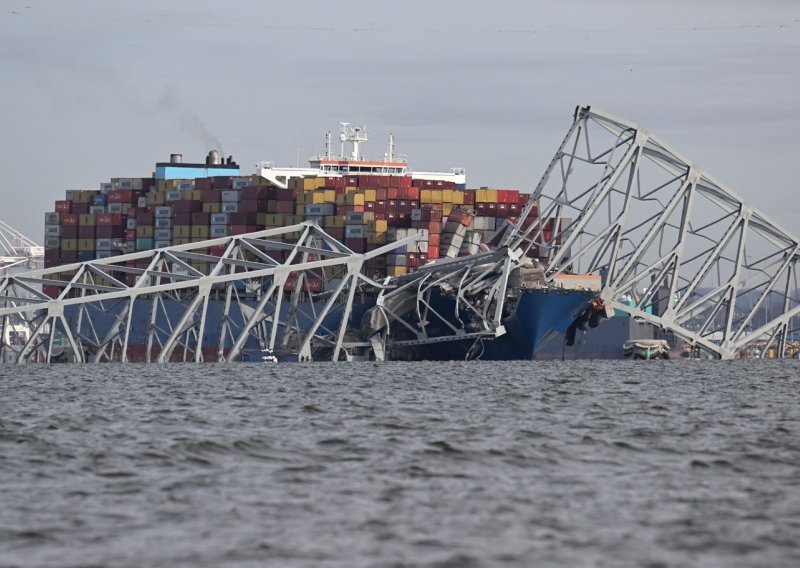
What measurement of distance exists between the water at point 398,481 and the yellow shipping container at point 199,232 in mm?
77487

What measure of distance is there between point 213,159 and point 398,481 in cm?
13099

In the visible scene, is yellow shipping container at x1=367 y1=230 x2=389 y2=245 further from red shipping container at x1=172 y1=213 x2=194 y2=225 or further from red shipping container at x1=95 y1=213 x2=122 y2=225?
red shipping container at x1=95 y1=213 x2=122 y2=225

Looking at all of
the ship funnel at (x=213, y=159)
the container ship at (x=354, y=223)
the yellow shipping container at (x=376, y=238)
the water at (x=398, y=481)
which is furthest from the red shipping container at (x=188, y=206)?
the water at (x=398, y=481)

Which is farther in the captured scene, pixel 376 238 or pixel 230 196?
pixel 230 196

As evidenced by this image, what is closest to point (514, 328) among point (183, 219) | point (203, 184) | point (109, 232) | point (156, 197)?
point (183, 219)

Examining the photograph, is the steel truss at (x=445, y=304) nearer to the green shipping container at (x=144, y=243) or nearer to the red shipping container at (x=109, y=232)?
the green shipping container at (x=144, y=243)

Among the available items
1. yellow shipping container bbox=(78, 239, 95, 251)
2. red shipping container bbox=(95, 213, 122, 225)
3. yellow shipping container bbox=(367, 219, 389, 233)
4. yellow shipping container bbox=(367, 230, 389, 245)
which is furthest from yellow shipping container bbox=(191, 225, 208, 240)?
yellow shipping container bbox=(367, 230, 389, 245)

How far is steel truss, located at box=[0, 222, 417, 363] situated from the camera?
75938 millimetres

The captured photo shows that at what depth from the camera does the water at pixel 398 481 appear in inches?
790

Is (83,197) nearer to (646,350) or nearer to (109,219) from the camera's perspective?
(109,219)

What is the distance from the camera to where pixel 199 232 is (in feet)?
413

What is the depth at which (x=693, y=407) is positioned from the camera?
44781mm

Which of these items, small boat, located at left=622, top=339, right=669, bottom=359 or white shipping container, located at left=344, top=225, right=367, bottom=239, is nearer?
small boat, located at left=622, top=339, right=669, bottom=359

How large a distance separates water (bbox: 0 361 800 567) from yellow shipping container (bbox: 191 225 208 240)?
254 ft
